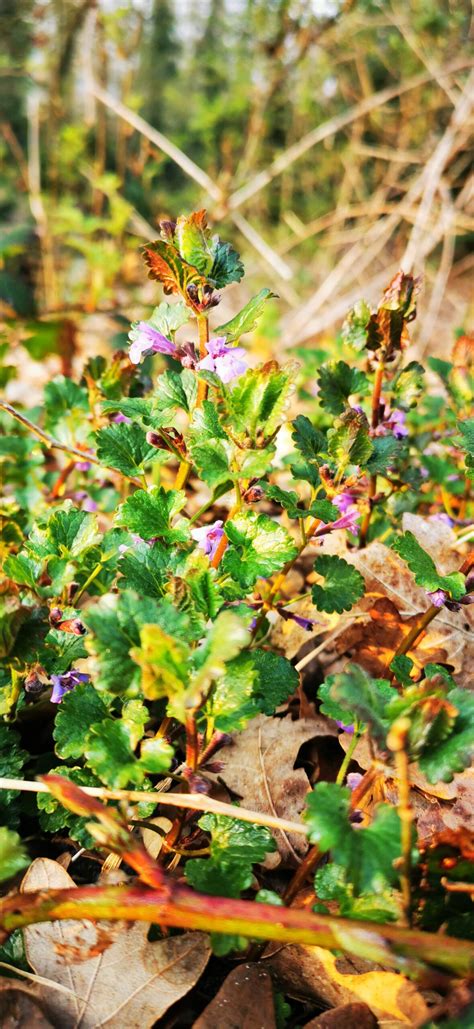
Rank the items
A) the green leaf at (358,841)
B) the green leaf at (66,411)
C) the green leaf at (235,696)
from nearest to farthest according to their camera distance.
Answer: the green leaf at (358,841), the green leaf at (235,696), the green leaf at (66,411)

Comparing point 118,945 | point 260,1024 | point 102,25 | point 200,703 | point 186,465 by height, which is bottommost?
point 260,1024

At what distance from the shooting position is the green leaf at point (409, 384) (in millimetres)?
1224

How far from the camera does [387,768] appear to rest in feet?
2.58

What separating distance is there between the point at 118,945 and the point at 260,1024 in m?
0.21

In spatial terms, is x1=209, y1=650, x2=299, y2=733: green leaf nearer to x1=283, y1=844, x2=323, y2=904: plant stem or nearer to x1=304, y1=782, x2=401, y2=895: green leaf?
x1=304, y1=782, x2=401, y2=895: green leaf

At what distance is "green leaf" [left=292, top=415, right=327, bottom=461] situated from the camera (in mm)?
1042

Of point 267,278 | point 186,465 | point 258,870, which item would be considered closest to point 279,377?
point 186,465

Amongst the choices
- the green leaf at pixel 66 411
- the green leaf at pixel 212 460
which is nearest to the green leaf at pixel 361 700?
the green leaf at pixel 212 460

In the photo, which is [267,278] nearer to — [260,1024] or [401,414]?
[401,414]

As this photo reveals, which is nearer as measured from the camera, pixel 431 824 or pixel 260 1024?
pixel 260 1024

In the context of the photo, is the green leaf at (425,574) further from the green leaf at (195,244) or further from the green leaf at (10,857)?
the green leaf at (10,857)

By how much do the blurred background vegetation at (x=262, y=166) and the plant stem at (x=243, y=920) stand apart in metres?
1.24

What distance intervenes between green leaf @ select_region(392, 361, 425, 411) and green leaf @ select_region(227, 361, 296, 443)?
419 millimetres

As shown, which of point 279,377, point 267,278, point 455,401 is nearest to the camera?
point 279,377
